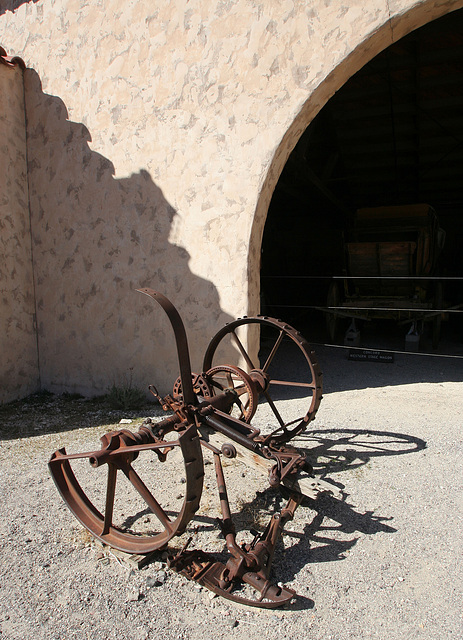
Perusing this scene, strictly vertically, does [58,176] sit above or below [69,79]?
below

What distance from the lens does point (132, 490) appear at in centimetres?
308

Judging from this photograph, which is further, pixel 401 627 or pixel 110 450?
pixel 110 450

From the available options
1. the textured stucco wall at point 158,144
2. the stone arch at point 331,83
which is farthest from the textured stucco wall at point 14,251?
the stone arch at point 331,83

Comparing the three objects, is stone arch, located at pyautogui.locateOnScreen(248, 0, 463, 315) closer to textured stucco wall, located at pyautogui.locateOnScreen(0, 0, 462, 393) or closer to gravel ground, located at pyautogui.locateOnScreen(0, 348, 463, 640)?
textured stucco wall, located at pyautogui.locateOnScreen(0, 0, 462, 393)

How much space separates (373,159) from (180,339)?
28.5 feet

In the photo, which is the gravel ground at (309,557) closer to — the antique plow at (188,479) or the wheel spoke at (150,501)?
the antique plow at (188,479)

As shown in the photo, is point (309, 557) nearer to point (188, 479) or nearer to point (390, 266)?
point (188, 479)

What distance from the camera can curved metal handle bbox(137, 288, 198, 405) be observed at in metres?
2.25

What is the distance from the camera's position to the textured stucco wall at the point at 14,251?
16.4 ft

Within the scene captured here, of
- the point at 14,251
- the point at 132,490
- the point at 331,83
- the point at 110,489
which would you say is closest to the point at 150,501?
the point at 110,489

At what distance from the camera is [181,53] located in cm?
448

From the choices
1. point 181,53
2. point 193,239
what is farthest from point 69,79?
point 193,239

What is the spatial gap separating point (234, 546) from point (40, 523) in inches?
51.4

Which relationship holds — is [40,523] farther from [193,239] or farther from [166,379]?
[193,239]
